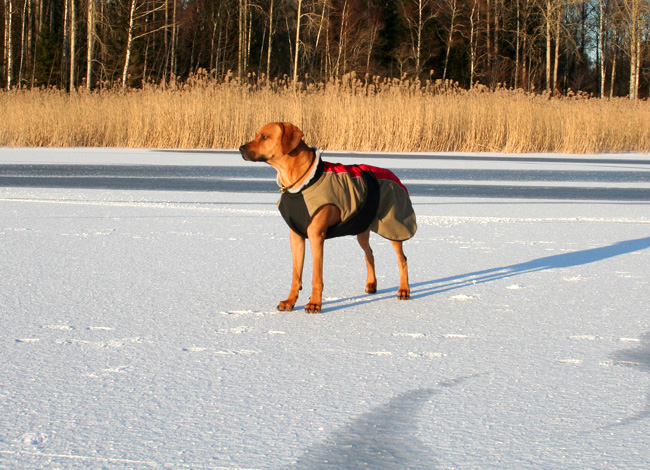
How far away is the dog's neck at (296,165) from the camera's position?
411cm

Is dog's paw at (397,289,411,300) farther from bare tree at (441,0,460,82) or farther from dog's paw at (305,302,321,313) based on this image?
bare tree at (441,0,460,82)

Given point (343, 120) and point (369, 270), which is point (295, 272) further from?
point (343, 120)

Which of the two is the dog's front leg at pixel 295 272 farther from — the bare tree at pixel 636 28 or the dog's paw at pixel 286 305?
the bare tree at pixel 636 28

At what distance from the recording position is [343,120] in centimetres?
1698

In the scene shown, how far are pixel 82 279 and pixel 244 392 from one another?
2.23 m

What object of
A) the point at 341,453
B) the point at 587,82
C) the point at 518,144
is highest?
the point at 587,82

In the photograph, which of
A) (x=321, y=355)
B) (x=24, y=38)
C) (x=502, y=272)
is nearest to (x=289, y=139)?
(x=321, y=355)

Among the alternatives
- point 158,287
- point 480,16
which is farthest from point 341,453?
point 480,16

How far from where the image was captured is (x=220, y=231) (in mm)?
6715

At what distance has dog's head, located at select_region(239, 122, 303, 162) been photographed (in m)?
4.05

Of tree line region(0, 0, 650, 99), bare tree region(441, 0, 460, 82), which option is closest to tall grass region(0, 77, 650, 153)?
tree line region(0, 0, 650, 99)

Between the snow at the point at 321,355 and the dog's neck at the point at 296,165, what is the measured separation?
655mm

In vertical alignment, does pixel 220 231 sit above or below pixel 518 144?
below

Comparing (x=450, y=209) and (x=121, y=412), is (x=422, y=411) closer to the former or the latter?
(x=121, y=412)
